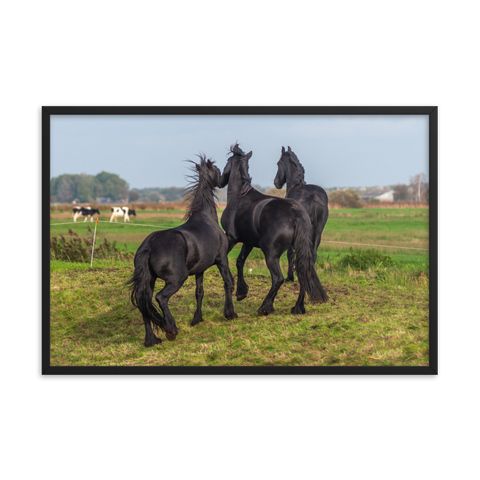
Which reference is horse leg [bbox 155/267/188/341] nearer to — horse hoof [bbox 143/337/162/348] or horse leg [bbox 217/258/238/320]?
horse hoof [bbox 143/337/162/348]

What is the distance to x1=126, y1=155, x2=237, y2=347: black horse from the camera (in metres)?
5.97

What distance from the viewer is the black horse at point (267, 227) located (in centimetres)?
728

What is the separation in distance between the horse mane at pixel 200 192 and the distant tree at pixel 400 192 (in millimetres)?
3085

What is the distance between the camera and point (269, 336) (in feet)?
21.8

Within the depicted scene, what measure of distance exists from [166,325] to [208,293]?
3.26 meters

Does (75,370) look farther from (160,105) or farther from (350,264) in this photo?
(350,264)

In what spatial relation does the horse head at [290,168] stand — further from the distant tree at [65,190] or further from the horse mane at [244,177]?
the distant tree at [65,190]

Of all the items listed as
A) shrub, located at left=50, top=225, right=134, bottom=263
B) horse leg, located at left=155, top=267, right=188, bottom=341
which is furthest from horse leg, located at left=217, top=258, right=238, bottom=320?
shrub, located at left=50, top=225, right=134, bottom=263

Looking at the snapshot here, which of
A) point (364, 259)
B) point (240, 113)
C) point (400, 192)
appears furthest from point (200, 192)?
point (364, 259)

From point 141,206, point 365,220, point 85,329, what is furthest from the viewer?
point 365,220

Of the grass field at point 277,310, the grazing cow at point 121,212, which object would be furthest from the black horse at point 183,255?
the grazing cow at point 121,212
